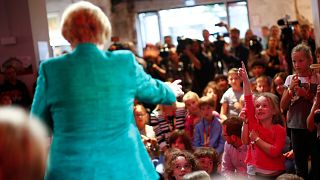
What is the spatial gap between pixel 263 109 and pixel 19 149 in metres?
2.10

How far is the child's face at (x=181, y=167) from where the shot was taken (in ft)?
9.86

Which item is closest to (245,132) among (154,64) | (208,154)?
(208,154)

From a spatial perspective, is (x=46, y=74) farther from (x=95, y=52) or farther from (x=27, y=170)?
(x=27, y=170)

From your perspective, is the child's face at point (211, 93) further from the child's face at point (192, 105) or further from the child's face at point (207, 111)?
the child's face at point (207, 111)

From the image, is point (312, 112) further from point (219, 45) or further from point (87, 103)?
point (219, 45)

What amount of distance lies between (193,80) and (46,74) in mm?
4366

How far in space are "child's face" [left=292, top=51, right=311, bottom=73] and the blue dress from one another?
1712mm

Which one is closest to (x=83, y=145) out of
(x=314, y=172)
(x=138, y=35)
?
(x=314, y=172)

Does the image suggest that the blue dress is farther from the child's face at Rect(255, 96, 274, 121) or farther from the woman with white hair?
the child's face at Rect(255, 96, 274, 121)

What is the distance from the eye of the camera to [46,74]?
175 cm

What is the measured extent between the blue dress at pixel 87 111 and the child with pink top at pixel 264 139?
1.37 m

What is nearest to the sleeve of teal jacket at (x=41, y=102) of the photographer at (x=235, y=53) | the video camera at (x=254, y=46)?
the photographer at (x=235, y=53)

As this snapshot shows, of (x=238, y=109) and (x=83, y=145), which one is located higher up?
(x=83, y=145)

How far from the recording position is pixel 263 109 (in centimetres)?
302
